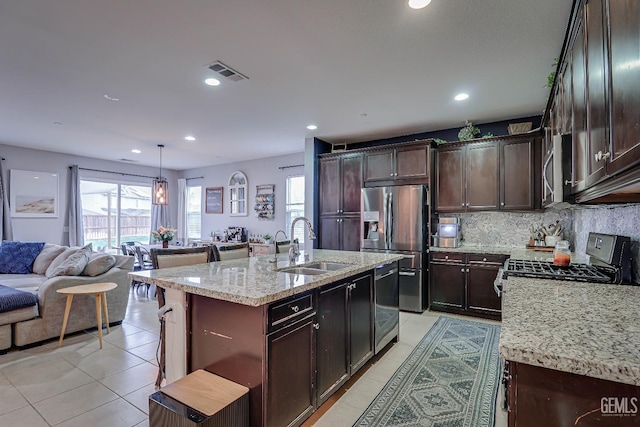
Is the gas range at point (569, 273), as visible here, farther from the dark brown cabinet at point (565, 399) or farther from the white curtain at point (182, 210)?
the white curtain at point (182, 210)

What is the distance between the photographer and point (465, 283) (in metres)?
4.33

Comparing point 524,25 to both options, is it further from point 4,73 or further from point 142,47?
point 4,73

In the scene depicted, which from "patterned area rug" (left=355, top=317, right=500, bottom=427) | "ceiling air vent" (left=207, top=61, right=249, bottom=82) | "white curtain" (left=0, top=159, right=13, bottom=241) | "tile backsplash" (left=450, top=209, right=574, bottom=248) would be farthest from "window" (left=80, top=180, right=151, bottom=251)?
"tile backsplash" (left=450, top=209, right=574, bottom=248)

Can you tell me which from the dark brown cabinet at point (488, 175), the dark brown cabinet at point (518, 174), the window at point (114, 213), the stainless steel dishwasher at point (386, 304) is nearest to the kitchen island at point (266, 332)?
the stainless steel dishwasher at point (386, 304)

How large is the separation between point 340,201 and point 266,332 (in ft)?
12.7

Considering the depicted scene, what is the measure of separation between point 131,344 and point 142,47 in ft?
9.68

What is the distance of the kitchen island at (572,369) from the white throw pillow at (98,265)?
14.3 feet

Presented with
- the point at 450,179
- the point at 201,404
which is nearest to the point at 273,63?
the point at 201,404

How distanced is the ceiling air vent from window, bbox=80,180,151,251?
6.15 m

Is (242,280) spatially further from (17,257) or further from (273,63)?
(17,257)

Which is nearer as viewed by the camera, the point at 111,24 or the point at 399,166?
the point at 111,24

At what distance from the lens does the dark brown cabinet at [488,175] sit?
4.16 m

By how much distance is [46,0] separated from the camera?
2.05 m

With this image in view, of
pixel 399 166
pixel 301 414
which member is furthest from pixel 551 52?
pixel 301 414
